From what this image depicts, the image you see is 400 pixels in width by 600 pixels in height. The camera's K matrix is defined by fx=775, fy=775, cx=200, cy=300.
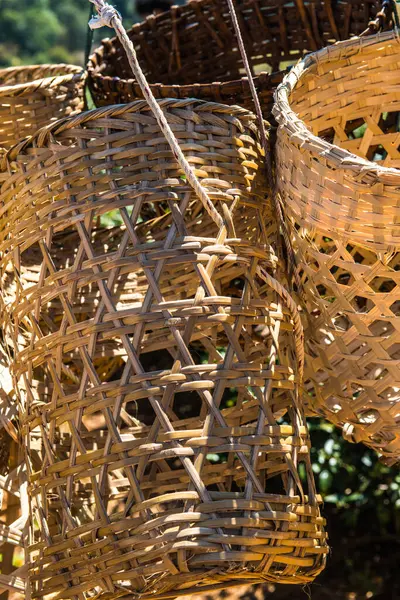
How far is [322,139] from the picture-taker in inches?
30.3

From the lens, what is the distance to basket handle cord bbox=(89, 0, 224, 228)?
736 millimetres

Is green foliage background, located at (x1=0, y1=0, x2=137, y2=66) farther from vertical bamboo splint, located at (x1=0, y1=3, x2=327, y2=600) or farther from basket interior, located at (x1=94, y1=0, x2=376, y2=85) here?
vertical bamboo splint, located at (x1=0, y1=3, x2=327, y2=600)

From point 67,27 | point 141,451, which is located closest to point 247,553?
point 141,451

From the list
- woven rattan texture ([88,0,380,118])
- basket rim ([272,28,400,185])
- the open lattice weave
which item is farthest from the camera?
woven rattan texture ([88,0,380,118])

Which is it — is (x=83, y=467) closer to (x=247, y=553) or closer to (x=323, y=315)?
(x=247, y=553)

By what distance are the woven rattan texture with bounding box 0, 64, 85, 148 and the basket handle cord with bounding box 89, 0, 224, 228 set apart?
39cm

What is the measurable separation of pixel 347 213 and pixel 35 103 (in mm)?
614

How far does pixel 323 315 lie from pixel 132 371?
9.0 inches

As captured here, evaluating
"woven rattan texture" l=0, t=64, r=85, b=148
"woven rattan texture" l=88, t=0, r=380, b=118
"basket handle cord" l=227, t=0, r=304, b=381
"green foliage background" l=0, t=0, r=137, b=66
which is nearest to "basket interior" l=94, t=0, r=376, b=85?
"woven rattan texture" l=88, t=0, r=380, b=118

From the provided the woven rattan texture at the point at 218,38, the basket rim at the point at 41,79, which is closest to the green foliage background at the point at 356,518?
the woven rattan texture at the point at 218,38

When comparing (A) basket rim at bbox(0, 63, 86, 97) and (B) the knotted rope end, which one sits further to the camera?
(A) basket rim at bbox(0, 63, 86, 97)

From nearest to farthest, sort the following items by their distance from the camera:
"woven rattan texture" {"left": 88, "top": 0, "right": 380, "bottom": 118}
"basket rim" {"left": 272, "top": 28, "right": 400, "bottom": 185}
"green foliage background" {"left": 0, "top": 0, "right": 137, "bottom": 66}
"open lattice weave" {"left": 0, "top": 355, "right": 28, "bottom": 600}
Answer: "basket rim" {"left": 272, "top": 28, "right": 400, "bottom": 185} → "open lattice weave" {"left": 0, "top": 355, "right": 28, "bottom": 600} → "woven rattan texture" {"left": 88, "top": 0, "right": 380, "bottom": 118} → "green foliage background" {"left": 0, "top": 0, "right": 137, "bottom": 66}

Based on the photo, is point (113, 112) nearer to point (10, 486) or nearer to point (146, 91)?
point (146, 91)

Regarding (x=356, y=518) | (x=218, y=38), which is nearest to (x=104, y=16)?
(x=218, y=38)
